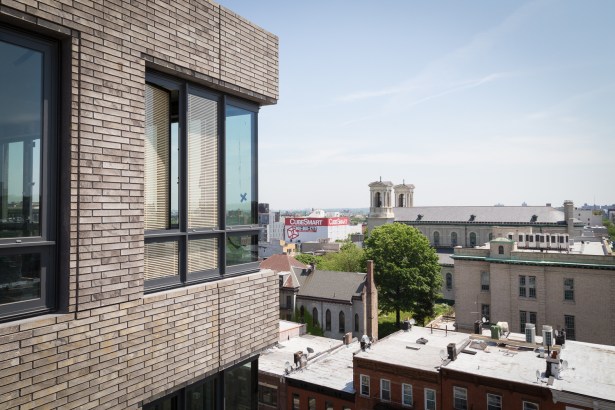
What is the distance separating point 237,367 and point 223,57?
4252 millimetres

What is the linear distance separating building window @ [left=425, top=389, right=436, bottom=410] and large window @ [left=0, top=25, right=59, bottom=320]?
21529mm

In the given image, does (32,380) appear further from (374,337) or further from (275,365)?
(374,337)

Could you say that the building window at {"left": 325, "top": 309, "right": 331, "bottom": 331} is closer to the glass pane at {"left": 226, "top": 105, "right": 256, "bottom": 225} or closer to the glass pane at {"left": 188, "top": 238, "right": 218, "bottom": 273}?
the glass pane at {"left": 226, "top": 105, "right": 256, "bottom": 225}

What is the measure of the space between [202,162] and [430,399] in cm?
2077

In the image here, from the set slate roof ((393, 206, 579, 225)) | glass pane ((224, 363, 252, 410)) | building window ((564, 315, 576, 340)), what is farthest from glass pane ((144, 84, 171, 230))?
slate roof ((393, 206, 579, 225))

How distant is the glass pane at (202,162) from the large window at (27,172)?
5.35 ft

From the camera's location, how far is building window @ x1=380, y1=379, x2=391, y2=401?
22.8 meters

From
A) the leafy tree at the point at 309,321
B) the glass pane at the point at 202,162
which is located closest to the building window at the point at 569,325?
the leafy tree at the point at 309,321

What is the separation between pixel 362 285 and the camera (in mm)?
43000

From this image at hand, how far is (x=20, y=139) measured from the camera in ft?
12.0

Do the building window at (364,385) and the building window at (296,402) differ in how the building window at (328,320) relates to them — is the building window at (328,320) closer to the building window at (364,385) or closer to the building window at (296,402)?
the building window at (296,402)

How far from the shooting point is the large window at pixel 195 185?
491 cm

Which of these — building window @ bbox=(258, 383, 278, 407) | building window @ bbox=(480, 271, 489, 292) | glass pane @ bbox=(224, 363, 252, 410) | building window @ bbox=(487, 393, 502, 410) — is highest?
glass pane @ bbox=(224, 363, 252, 410)

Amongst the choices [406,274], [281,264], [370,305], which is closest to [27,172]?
[370,305]
